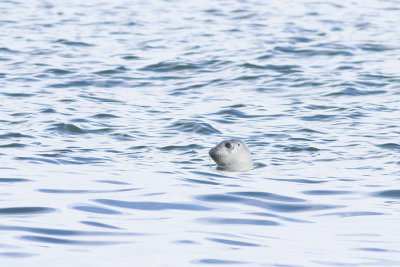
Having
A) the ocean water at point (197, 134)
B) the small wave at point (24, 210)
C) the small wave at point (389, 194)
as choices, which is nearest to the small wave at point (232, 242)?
the ocean water at point (197, 134)

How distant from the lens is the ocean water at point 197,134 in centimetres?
746

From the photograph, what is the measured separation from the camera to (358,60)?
19828 mm

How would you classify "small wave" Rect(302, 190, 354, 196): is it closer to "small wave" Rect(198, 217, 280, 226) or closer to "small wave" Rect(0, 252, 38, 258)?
"small wave" Rect(198, 217, 280, 226)

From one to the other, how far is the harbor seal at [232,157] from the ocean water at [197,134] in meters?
0.17

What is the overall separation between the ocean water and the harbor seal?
0.57 ft

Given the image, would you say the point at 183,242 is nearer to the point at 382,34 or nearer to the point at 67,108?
the point at 67,108

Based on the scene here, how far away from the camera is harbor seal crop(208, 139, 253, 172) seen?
37.2 feet

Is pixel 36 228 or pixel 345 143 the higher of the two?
pixel 36 228

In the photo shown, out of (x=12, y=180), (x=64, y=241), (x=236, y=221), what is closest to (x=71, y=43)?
(x=12, y=180)

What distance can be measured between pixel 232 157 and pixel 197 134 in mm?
2460

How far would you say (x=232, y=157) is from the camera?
11.3 m

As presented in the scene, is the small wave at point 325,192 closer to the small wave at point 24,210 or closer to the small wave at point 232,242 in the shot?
the small wave at point 232,242

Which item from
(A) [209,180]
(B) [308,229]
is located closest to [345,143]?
(A) [209,180]

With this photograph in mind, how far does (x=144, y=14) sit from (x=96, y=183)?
17263 millimetres
